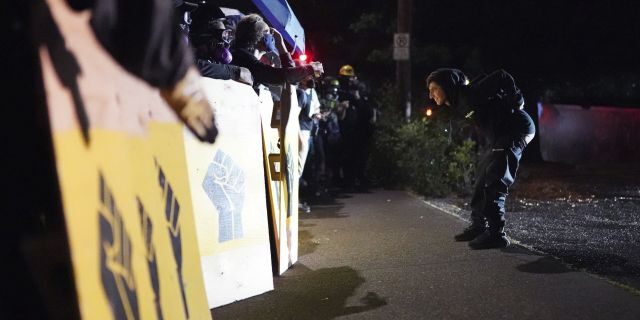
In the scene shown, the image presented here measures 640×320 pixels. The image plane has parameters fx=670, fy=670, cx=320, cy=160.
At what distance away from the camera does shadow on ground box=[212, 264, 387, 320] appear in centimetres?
426

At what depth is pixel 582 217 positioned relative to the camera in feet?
26.2

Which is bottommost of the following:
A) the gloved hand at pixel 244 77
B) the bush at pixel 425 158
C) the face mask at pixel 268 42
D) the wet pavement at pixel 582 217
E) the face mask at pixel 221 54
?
the wet pavement at pixel 582 217

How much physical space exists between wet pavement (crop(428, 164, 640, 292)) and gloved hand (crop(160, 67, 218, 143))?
328 centimetres

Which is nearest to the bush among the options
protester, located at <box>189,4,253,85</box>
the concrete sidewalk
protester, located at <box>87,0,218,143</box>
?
the concrete sidewalk

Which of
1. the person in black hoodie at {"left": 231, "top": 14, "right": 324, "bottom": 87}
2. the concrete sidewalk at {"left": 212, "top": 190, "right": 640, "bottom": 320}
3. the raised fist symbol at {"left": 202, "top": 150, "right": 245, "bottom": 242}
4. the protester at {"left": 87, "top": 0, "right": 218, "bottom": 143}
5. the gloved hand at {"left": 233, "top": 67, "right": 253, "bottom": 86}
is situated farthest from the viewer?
the person in black hoodie at {"left": 231, "top": 14, "right": 324, "bottom": 87}

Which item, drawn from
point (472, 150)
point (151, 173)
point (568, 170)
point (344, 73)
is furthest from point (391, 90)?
point (151, 173)

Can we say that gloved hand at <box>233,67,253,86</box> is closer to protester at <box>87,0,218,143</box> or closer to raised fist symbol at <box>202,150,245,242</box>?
raised fist symbol at <box>202,150,245,242</box>

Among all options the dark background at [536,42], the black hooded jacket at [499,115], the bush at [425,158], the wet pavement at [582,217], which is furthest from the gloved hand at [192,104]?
the dark background at [536,42]

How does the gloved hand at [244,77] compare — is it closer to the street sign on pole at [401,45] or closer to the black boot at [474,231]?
the black boot at [474,231]

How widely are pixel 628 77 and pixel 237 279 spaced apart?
18.3 meters

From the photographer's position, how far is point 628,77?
1975 centimetres

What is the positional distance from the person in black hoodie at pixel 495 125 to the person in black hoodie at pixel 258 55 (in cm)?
156

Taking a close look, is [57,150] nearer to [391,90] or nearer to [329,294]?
[329,294]

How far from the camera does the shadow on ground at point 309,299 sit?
168 inches
